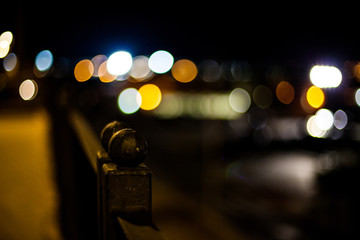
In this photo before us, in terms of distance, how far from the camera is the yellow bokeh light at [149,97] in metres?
25.2

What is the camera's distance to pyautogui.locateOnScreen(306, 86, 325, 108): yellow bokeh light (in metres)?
17.0

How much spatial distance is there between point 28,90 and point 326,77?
46.0ft

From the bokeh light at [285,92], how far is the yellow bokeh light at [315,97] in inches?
46.6

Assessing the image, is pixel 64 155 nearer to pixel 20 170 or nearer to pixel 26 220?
pixel 20 170

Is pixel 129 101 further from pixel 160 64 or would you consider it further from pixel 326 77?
pixel 160 64

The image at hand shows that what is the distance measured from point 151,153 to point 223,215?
7247 millimetres

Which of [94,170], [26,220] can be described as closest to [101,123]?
[26,220]

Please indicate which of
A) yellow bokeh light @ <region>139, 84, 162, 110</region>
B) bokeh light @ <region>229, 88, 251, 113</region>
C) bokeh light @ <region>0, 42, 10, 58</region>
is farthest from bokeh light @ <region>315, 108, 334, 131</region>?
bokeh light @ <region>0, 42, 10, 58</region>

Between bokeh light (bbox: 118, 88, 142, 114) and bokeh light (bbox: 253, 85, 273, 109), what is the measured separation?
242 inches

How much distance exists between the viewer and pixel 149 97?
2552 centimetres

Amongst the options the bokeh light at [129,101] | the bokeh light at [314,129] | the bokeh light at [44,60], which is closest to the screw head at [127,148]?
the bokeh light at [314,129]

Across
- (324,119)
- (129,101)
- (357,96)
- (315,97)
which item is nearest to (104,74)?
(129,101)

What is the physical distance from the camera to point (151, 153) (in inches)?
638

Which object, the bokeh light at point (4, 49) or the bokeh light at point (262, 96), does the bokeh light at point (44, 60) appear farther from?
the bokeh light at point (262, 96)
